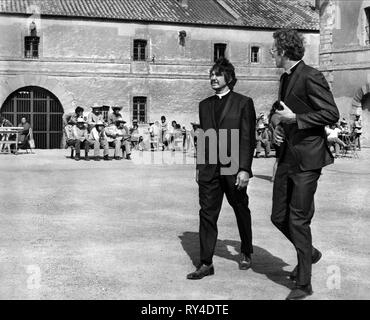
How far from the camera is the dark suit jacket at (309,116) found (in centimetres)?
471

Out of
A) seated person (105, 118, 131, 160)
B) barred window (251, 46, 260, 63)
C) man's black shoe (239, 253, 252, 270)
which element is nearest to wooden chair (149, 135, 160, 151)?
seated person (105, 118, 131, 160)

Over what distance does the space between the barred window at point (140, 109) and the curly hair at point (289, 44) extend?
26009 millimetres

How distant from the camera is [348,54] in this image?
27.2 metres

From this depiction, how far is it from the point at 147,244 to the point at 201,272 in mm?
1464

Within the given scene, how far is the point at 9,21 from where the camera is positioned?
28.9 meters

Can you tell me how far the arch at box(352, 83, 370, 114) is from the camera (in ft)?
87.2

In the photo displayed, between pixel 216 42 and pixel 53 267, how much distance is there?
27.5 m

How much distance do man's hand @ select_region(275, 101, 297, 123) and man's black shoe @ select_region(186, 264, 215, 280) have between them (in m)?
1.45

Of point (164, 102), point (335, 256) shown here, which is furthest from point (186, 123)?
point (335, 256)

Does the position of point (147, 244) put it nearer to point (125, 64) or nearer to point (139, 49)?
point (125, 64)

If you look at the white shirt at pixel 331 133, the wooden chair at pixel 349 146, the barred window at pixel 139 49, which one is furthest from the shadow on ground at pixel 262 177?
the barred window at pixel 139 49

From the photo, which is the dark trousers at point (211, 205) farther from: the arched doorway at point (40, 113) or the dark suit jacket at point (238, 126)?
the arched doorway at point (40, 113)

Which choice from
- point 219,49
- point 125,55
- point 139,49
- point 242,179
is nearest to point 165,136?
point 125,55

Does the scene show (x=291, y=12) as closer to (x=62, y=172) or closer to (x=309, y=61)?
(x=309, y=61)
